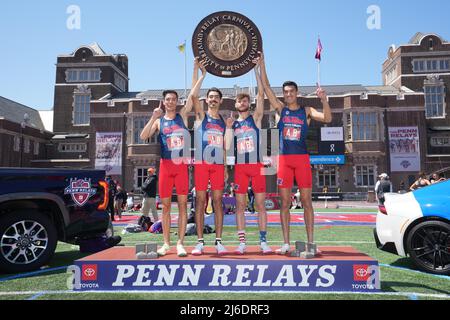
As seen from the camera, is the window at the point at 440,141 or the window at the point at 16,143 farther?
the window at the point at 440,141

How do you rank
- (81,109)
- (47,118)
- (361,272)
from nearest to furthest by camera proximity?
1. (361,272)
2. (81,109)
3. (47,118)

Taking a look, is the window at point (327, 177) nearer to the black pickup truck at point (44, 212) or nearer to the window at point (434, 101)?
the window at point (434, 101)

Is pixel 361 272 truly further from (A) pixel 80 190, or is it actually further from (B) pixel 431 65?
(B) pixel 431 65

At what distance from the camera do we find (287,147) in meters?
4.94

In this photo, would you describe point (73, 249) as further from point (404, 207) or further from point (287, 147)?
point (404, 207)

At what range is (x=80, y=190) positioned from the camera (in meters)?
5.57

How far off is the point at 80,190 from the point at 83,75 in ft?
134

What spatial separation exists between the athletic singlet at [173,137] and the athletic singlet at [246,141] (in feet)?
2.49

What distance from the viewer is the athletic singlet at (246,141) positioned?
16.4ft

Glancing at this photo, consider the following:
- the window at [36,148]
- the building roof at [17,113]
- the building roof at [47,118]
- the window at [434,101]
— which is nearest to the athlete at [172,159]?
the building roof at [17,113]

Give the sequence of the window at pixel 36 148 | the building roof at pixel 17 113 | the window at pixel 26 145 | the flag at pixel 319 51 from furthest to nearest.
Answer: the window at pixel 36 148, the building roof at pixel 17 113, the window at pixel 26 145, the flag at pixel 319 51

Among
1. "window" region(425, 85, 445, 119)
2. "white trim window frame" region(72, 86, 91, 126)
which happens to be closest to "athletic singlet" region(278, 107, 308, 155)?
"window" region(425, 85, 445, 119)

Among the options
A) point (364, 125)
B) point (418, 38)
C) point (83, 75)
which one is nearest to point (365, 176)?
point (364, 125)
